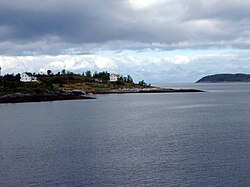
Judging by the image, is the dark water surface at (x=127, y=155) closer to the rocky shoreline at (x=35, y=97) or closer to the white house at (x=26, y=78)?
the rocky shoreline at (x=35, y=97)

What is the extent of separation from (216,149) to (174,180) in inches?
451

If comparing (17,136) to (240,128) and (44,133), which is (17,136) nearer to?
(44,133)

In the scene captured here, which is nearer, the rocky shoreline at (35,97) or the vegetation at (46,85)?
the rocky shoreline at (35,97)

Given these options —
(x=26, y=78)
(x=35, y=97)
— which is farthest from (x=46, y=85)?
(x=26, y=78)

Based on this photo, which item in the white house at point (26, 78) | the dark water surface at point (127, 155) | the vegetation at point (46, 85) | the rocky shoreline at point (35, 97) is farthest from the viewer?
the white house at point (26, 78)

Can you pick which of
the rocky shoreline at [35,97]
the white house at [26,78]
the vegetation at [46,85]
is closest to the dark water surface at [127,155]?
the rocky shoreline at [35,97]

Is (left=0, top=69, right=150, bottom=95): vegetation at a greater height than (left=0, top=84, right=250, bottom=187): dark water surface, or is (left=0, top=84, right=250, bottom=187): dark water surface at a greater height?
(left=0, top=69, right=150, bottom=95): vegetation

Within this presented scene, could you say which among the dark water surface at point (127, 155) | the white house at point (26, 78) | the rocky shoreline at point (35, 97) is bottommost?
the dark water surface at point (127, 155)

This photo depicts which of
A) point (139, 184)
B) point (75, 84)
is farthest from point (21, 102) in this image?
point (139, 184)

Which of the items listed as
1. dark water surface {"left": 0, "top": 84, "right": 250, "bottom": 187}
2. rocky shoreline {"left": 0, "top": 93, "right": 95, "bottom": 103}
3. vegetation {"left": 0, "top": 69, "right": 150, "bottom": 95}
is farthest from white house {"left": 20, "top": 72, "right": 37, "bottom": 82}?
dark water surface {"left": 0, "top": 84, "right": 250, "bottom": 187}

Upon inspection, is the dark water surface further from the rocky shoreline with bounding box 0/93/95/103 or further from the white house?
the white house

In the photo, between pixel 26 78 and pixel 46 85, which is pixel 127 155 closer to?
pixel 46 85

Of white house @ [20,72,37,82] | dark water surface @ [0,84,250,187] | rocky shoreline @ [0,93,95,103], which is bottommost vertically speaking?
dark water surface @ [0,84,250,187]

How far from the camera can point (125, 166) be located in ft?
110
